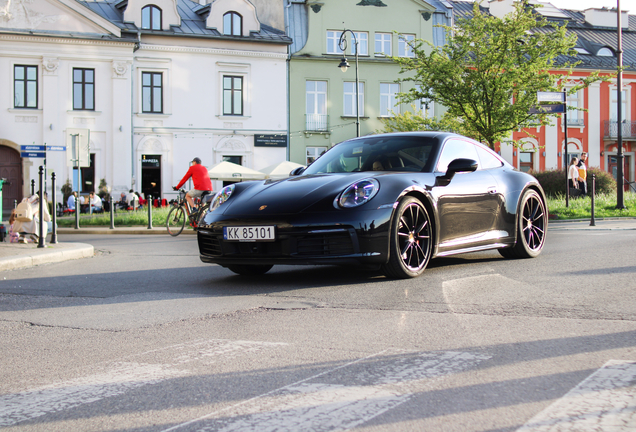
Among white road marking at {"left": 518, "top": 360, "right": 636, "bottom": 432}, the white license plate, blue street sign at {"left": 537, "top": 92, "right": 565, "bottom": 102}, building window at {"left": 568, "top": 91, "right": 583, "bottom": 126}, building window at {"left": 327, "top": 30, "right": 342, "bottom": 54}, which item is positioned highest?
building window at {"left": 327, "top": 30, "right": 342, "bottom": 54}

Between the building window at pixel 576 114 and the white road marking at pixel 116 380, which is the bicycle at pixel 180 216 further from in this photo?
the building window at pixel 576 114

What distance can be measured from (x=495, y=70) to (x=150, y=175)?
60.4 feet

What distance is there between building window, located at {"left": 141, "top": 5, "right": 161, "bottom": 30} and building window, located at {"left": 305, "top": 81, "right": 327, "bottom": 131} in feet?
27.5

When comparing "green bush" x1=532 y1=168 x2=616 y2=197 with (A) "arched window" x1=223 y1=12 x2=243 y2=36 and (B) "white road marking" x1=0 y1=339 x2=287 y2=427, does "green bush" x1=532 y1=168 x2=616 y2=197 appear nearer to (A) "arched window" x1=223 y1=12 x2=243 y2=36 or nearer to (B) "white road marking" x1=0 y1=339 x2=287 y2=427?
(A) "arched window" x1=223 y1=12 x2=243 y2=36

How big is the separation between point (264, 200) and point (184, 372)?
3.22 m

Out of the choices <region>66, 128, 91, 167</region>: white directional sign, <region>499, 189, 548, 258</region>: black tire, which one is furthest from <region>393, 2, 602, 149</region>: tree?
<region>499, 189, 548, 258</region>: black tire

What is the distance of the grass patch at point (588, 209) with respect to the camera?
775 inches

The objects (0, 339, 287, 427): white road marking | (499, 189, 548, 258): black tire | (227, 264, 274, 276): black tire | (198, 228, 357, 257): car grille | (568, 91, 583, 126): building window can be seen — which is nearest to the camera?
(0, 339, 287, 427): white road marking

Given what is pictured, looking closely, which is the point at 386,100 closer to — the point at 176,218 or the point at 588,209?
the point at 588,209

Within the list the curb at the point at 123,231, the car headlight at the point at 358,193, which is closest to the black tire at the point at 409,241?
the car headlight at the point at 358,193

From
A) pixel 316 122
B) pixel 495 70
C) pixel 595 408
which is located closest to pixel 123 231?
pixel 495 70

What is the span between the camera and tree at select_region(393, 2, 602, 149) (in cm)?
2369

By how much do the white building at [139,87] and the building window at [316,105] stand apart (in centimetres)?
157

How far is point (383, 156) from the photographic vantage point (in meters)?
7.23
